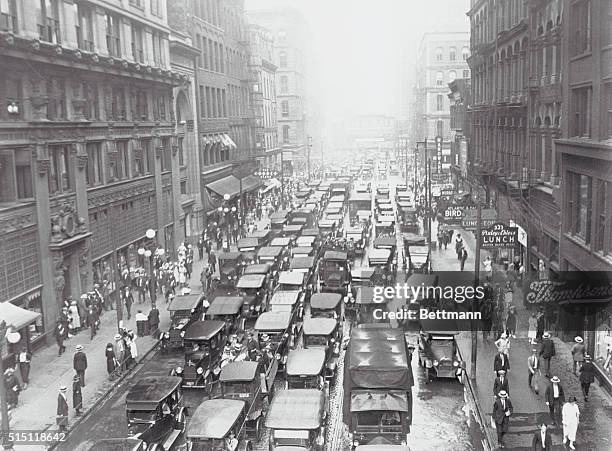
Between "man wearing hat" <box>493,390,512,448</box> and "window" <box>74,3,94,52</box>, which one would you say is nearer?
"man wearing hat" <box>493,390,512,448</box>

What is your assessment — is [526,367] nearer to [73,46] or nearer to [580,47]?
[580,47]

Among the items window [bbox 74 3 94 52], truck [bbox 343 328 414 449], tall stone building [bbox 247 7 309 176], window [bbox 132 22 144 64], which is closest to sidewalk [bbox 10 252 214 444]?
truck [bbox 343 328 414 449]

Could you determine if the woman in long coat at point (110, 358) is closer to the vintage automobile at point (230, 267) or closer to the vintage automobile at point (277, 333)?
the vintage automobile at point (277, 333)

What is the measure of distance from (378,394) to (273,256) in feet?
72.4

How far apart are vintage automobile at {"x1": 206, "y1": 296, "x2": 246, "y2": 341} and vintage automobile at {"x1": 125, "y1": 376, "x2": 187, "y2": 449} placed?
8389 mm

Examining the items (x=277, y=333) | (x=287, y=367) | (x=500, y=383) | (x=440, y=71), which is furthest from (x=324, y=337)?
(x=440, y=71)

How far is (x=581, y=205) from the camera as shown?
87.0 feet

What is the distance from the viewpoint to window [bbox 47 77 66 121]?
105 ft

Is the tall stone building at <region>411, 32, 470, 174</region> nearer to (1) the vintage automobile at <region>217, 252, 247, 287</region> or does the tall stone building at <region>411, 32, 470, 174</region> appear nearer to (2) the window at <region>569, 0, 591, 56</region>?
(1) the vintage automobile at <region>217, 252, 247, 287</region>

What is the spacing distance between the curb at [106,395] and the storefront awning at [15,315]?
406cm

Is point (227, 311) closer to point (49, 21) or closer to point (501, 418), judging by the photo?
point (501, 418)

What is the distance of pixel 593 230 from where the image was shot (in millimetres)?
24109

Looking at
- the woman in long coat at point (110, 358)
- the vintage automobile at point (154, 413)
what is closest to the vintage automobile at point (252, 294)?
the woman in long coat at point (110, 358)

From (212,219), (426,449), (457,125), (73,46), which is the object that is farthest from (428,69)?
(426,449)
